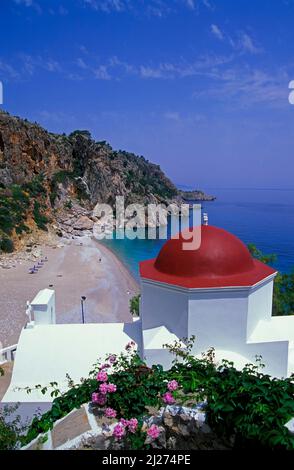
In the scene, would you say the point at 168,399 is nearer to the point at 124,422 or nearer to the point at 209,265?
the point at 124,422

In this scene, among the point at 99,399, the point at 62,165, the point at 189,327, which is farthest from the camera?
the point at 62,165

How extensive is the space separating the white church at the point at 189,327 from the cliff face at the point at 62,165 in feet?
134

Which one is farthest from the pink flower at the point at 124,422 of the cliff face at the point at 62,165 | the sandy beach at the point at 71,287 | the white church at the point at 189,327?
the cliff face at the point at 62,165

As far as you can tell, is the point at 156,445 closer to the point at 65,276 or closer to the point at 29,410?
the point at 29,410

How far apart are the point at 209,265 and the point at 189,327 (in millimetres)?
1434

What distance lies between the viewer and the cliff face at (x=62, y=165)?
45250 mm

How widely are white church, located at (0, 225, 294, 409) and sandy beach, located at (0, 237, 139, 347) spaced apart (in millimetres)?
9967

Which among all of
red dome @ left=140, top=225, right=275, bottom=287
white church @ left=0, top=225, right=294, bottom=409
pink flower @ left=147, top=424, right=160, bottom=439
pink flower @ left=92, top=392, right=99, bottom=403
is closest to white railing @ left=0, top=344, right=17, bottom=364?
white church @ left=0, top=225, right=294, bottom=409

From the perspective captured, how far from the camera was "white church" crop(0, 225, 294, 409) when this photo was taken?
22.3ft

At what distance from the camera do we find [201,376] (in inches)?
149

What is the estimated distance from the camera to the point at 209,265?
23.7 feet

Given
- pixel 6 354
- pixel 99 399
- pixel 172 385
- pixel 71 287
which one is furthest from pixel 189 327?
pixel 71 287

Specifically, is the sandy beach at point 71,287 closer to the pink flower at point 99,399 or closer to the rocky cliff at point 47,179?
the rocky cliff at point 47,179

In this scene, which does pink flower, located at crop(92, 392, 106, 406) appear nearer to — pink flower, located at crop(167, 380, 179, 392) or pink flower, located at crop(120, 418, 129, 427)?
pink flower, located at crop(120, 418, 129, 427)
